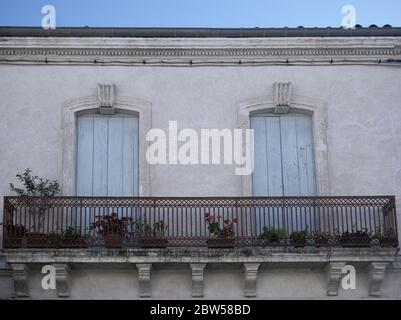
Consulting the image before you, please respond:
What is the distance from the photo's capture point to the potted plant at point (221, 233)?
59.7ft

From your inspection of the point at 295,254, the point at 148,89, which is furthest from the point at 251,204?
the point at 148,89

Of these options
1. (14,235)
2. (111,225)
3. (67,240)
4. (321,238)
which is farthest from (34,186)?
(321,238)

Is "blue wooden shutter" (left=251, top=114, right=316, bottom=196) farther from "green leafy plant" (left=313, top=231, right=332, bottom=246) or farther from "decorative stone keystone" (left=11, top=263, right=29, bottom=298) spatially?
"decorative stone keystone" (left=11, top=263, right=29, bottom=298)

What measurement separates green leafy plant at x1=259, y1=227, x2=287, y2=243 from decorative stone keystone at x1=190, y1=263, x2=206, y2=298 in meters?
1.13

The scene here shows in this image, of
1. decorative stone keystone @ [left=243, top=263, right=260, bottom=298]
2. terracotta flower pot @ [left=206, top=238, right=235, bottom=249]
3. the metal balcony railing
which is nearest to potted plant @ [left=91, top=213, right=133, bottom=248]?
the metal balcony railing

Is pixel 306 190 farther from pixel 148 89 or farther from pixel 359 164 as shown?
pixel 148 89

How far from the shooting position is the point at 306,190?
1961 cm

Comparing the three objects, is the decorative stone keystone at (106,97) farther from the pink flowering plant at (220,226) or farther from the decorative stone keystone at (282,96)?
the decorative stone keystone at (282,96)

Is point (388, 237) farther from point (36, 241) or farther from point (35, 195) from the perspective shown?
point (35, 195)

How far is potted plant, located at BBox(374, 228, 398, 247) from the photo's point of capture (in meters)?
18.2

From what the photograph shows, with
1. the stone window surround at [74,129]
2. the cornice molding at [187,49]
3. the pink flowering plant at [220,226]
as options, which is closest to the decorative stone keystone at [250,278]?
the pink flowering plant at [220,226]

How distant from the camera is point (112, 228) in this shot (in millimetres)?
18328

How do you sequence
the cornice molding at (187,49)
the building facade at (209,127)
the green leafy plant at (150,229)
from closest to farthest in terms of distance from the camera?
the green leafy plant at (150,229), the building facade at (209,127), the cornice molding at (187,49)
